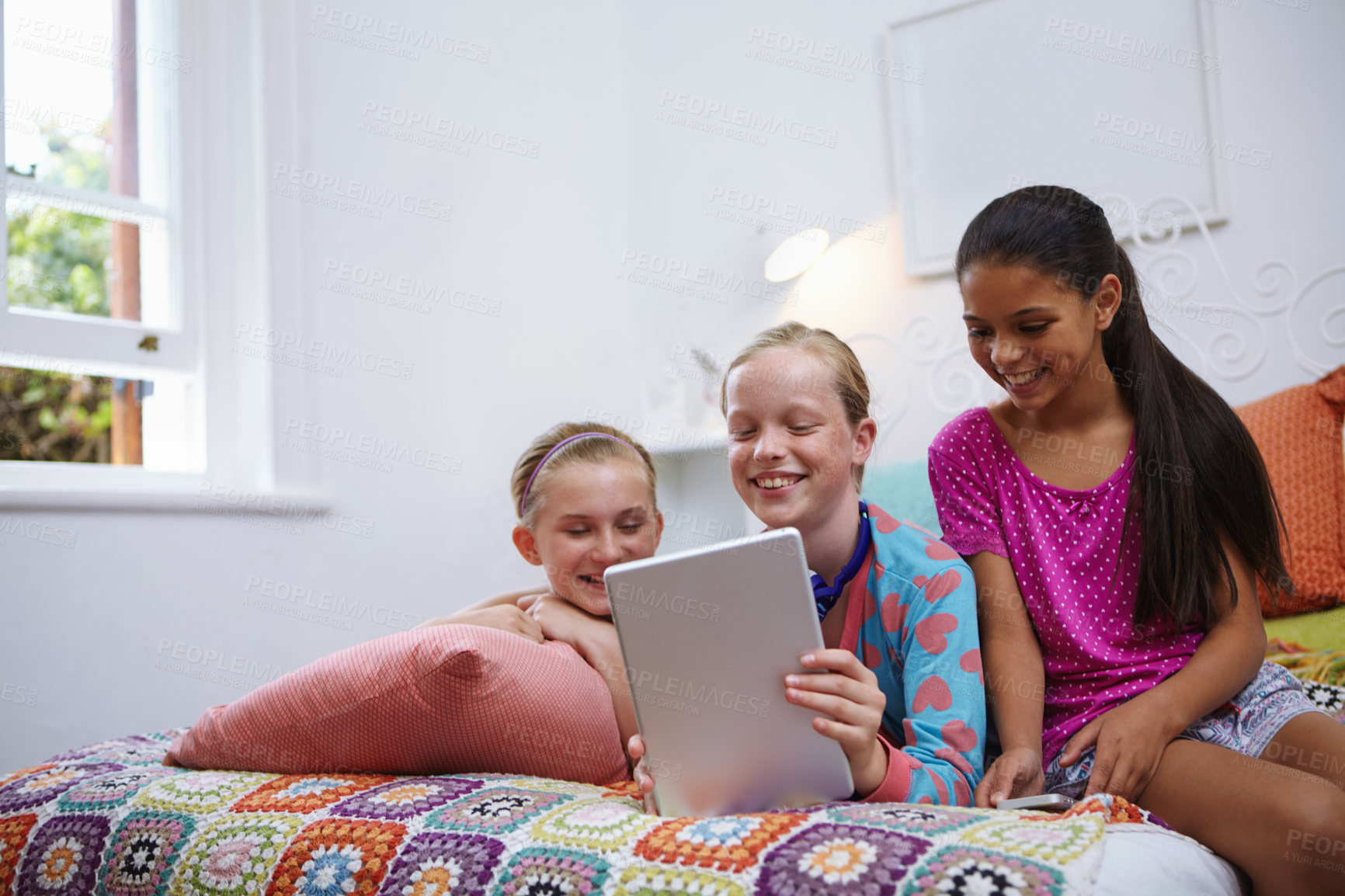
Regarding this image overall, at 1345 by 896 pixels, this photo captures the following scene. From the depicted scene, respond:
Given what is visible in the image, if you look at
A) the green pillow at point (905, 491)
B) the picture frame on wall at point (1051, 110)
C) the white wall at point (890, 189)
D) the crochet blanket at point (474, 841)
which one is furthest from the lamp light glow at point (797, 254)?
the crochet blanket at point (474, 841)

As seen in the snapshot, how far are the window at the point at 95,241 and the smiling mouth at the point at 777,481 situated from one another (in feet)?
4.92

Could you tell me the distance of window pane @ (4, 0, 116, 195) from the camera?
1.94 meters

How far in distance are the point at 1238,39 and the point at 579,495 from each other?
1.82 meters

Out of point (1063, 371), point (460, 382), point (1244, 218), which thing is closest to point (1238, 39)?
point (1244, 218)

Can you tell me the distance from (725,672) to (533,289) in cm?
220

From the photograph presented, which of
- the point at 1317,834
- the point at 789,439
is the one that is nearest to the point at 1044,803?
the point at 1317,834

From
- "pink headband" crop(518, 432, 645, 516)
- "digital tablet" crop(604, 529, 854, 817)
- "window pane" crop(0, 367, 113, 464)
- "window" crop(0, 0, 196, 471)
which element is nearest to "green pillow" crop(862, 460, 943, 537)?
"pink headband" crop(518, 432, 645, 516)

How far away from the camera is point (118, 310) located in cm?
209

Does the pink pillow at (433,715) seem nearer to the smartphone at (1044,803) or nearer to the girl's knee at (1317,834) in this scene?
the smartphone at (1044,803)

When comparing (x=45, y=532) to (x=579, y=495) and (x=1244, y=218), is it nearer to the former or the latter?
(x=579, y=495)

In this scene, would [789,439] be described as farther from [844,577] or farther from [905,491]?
[905,491]

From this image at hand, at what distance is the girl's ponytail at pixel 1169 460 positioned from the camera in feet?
3.67

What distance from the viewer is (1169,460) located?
1158mm

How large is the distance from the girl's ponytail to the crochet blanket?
12.8 inches
